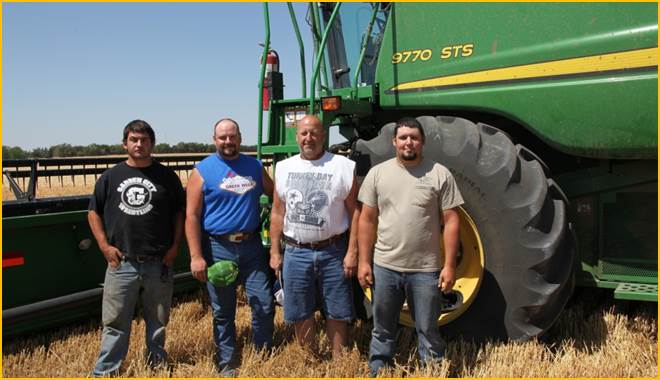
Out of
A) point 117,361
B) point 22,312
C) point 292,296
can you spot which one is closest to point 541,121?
point 292,296

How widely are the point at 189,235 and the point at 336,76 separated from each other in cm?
211

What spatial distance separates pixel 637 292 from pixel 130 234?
9.48 ft

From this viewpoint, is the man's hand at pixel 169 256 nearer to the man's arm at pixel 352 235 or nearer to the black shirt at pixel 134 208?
the black shirt at pixel 134 208

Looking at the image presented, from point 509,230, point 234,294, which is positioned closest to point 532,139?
point 509,230

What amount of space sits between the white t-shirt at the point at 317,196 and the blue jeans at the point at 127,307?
843 millimetres

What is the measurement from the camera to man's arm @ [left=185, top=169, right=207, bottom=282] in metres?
3.06

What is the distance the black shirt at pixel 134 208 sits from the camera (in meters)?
3.01

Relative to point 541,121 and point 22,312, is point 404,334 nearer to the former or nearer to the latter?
point 541,121

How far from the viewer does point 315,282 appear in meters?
3.10

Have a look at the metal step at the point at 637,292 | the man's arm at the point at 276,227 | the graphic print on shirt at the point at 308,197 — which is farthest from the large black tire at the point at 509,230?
the man's arm at the point at 276,227

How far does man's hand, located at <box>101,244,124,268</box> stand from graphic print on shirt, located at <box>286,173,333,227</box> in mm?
991

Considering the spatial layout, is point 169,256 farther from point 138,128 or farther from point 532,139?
point 532,139

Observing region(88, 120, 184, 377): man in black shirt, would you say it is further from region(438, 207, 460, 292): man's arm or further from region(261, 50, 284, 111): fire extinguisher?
region(438, 207, 460, 292): man's arm

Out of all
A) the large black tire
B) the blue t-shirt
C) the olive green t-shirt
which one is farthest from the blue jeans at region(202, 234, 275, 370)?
the large black tire
